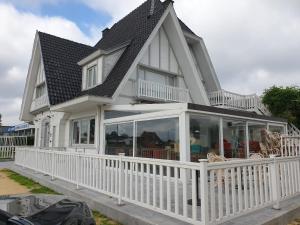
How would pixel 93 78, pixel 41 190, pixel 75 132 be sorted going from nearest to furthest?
1. pixel 41 190
2. pixel 93 78
3. pixel 75 132

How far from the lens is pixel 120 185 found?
540 centimetres

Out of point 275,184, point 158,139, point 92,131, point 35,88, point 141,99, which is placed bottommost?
point 275,184

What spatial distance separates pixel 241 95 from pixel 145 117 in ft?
33.8

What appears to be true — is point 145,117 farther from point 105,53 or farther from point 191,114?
point 105,53

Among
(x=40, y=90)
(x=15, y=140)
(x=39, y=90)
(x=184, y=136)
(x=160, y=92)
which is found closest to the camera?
(x=184, y=136)

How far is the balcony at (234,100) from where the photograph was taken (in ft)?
55.2

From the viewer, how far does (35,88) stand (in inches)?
722

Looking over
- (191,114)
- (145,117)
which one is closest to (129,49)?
(145,117)

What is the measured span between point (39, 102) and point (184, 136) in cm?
1185

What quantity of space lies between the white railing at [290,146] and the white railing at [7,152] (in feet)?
60.0

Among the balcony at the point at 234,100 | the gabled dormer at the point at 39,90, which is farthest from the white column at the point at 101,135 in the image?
the balcony at the point at 234,100

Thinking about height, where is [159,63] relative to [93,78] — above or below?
above

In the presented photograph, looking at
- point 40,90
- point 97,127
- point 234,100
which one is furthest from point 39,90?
point 234,100

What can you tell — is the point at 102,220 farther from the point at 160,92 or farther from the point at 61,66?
the point at 61,66
